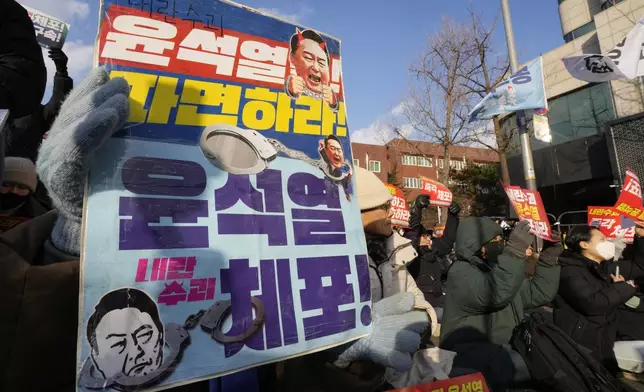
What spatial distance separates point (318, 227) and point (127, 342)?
701 mm

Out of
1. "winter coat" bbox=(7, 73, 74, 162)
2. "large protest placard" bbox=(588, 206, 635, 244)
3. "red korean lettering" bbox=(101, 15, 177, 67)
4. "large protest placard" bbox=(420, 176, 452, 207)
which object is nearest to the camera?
"red korean lettering" bbox=(101, 15, 177, 67)

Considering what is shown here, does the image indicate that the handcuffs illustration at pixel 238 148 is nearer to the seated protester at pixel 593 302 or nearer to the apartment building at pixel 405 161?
the seated protester at pixel 593 302

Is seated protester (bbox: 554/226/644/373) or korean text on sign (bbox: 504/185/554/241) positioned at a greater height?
korean text on sign (bbox: 504/185/554/241)

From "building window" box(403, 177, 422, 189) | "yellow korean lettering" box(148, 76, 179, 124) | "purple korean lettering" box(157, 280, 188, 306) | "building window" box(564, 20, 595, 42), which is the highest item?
"building window" box(564, 20, 595, 42)

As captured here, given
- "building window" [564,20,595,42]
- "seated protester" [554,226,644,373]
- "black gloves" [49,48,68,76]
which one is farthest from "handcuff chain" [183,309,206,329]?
"building window" [564,20,595,42]

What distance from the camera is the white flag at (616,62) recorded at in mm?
5656

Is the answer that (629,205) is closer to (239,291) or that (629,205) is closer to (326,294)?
(326,294)

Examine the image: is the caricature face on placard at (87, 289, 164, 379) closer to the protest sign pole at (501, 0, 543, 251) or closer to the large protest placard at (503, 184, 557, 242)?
the large protest placard at (503, 184, 557, 242)

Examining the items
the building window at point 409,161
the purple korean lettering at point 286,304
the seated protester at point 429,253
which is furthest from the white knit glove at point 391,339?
the building window at point 409,161

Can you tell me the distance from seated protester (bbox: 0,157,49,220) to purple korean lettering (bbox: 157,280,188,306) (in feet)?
3.61

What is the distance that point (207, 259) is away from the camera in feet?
3.66

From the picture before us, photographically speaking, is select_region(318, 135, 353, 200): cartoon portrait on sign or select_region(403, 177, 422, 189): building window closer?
select_region(318, 135, 353, 200): cartoon portrait on sign

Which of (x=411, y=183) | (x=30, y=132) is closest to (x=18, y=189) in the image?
(x=30, y=132)

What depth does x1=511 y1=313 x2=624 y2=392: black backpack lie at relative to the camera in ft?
7.59
